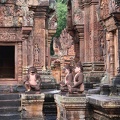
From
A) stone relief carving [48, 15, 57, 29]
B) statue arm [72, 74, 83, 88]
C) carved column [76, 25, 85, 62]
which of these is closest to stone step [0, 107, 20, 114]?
statue arm [72, 74, 83, 88]

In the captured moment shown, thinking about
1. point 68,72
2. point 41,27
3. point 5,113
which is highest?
point 41,27

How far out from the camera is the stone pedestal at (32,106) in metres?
12.7

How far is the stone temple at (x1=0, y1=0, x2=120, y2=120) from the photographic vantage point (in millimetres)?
11109

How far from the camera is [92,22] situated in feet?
58.9

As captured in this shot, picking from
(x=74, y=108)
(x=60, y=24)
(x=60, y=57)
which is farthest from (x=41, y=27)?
(x=60, y=24)

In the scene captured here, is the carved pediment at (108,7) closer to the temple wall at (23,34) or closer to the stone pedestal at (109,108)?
the stone pedestal at (109,108)

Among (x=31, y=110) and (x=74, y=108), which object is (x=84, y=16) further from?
(x=74, y=108)

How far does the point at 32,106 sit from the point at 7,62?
4.73m

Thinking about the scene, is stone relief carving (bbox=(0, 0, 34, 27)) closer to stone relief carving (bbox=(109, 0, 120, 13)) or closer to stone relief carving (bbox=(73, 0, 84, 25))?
stone relief carving (bbox=(73, 0, 84, 25))

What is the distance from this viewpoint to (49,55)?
16.8 metres

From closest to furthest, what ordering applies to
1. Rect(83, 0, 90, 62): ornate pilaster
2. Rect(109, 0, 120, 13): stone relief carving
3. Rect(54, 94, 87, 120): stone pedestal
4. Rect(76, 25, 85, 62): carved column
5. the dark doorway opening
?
Rect(54, 94, 87, 120): stone pedestal → Rect(109, 0, 120, 13): stone relief carving → the dark doorway opening → Rect(83, 0, 90, 62): ornate pilaster → Rect(76, 25, 85, 62): carved column

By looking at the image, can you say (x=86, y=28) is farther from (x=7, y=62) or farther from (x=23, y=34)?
(x=7, y=62)

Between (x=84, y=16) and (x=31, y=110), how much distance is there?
742cm

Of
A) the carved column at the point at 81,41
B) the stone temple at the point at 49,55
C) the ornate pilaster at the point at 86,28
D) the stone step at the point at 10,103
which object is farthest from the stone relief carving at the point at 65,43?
the stone step at the point at 10,103
